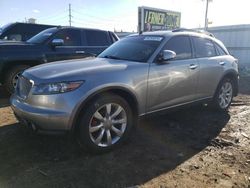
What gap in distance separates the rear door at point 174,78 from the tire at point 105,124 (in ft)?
1.74

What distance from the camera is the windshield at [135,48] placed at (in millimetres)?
4766

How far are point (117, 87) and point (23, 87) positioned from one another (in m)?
1.38

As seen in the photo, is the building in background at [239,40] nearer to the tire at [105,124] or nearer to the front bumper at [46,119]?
the tire at [105,124]

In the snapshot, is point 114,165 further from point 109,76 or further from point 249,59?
point 249,59

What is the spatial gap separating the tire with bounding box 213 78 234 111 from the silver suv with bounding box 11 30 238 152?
44 centimetres

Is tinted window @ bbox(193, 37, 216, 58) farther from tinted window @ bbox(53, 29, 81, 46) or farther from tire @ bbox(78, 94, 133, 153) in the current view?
tinted window @ bbox(53, 29, 81, 46)

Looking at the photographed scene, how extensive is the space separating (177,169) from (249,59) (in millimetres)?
14736

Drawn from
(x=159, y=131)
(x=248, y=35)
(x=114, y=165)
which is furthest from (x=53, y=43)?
(x=248, y=35)

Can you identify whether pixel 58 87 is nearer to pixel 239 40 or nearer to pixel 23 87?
pixel 23 87

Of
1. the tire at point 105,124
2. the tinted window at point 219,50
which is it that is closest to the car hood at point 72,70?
the tire at point 105,124

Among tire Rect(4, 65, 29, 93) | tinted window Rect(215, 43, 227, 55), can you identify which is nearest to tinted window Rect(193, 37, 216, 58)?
tinted window Rect(215, 43, 227, 55)

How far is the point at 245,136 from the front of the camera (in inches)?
192

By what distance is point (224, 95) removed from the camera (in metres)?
6.38

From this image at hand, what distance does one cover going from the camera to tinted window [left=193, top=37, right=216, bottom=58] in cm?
554
